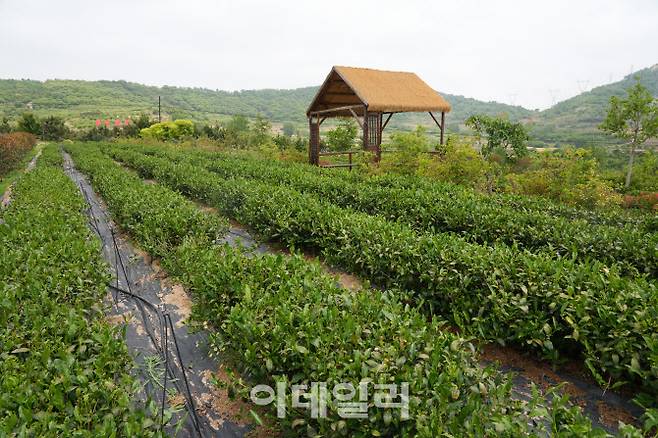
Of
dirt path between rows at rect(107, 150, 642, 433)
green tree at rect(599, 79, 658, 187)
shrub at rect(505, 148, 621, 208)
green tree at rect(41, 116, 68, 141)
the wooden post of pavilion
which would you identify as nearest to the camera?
dirt path between rows at rect(107, 150, 642, 433)

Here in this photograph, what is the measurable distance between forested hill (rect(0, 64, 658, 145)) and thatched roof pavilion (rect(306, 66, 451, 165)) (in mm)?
36496

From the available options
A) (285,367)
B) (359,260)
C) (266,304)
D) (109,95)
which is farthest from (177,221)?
(109,95)

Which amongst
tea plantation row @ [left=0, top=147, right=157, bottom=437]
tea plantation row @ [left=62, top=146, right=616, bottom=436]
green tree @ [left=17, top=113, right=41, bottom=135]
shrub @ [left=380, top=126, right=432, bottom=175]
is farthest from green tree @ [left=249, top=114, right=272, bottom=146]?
tea plantation row @ [left=62, top=146, right=616, bottom=436]

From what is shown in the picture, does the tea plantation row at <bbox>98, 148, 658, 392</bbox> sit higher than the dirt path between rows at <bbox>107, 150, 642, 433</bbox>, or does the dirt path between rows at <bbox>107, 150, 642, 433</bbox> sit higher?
the tea plantation row at <bbox>98, 148, 658, 392</bbox>

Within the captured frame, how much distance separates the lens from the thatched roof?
15945 millimetres

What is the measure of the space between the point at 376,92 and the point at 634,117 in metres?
13.6

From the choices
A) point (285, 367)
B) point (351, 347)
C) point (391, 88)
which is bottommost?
point (285, 367)

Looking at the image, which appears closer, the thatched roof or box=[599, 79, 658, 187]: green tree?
the thatched roof

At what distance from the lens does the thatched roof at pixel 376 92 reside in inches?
628

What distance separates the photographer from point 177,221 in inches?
254

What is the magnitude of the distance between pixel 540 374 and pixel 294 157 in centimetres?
1814

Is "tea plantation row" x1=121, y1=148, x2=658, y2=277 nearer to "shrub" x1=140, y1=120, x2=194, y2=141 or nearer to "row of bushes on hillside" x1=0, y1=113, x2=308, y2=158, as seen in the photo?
"row of bushes on hillside" x1=0, y1=113, x2=308, y2=158

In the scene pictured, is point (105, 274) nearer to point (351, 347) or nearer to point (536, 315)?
point (351, 347)

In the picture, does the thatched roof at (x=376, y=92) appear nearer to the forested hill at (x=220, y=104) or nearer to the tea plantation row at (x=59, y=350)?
the tea plantation row at (x=59, y=350)
